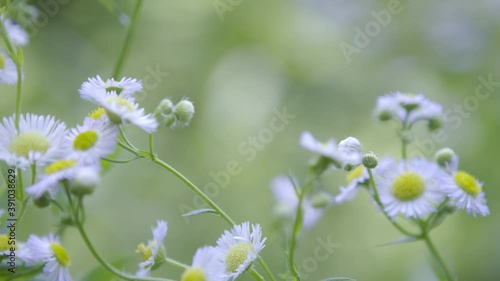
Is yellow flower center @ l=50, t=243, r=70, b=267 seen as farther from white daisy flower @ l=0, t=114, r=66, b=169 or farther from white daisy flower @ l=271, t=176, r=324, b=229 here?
white daisy flower @ l=271, t=176, r=324, b=229

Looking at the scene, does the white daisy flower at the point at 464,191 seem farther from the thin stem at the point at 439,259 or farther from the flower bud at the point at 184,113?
the flower bud at the point at 184,113

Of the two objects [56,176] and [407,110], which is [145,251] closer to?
[56,176]

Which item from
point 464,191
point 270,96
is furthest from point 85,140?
point 270,96

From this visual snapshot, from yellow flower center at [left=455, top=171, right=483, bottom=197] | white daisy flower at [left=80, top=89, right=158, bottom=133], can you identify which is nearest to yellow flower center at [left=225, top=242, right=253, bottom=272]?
white daisy flower at [left=80, top=89, right=158, bottom=133]

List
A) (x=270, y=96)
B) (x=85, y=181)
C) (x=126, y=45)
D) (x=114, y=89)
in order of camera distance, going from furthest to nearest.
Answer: (x=270, y=96), (x=126, y=45), (x=114, y=89), (x=85, y=181)

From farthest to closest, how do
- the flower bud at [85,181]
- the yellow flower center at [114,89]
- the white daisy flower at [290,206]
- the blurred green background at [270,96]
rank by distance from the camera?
the blurred green background at [270,96] → the white daisy flower at [290,206] → the yellow flower center at [114,89] → the flower bud at [85,181]

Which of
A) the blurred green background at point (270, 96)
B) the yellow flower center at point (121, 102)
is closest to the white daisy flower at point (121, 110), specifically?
the yellow flower center at point (121, 102)

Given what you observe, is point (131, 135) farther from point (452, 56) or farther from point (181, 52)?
point (452, 56)
